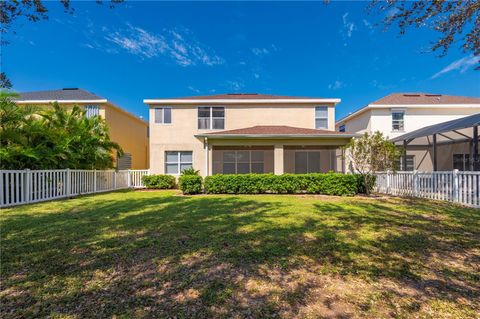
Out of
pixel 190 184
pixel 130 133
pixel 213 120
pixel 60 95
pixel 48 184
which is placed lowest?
pixel 190 184

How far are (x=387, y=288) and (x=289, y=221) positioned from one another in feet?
10.2

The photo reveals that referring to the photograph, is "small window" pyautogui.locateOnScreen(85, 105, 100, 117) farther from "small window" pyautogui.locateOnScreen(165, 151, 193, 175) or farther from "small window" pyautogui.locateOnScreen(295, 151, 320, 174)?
"small window" pyautogui.locateOnScreen(295, 151, 320, 174)

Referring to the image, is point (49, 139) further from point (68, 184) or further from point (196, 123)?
point (196, 123)

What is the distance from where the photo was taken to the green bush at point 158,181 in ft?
48.3

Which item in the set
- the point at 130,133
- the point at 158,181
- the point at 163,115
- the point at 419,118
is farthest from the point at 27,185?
the point at 419,118

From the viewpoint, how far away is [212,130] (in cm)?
1634

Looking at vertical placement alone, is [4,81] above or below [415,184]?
above

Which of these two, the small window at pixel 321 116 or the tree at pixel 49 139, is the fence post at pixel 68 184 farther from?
the small window at pixel 321 116

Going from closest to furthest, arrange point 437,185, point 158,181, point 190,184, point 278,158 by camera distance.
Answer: point 437,185, point 190,184, point 278,158, point 158,181

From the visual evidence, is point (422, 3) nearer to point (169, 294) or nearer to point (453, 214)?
point (453, 214)

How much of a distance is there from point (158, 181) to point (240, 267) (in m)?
12.6

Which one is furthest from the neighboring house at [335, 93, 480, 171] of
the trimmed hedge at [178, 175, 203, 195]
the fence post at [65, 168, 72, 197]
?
the fence post at [65, 168, 72, 197]

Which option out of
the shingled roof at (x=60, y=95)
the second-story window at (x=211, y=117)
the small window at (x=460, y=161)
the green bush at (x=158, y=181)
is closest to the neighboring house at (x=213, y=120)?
the second-story window at (x=211, y=117)

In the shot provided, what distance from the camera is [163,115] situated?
16266 mm
